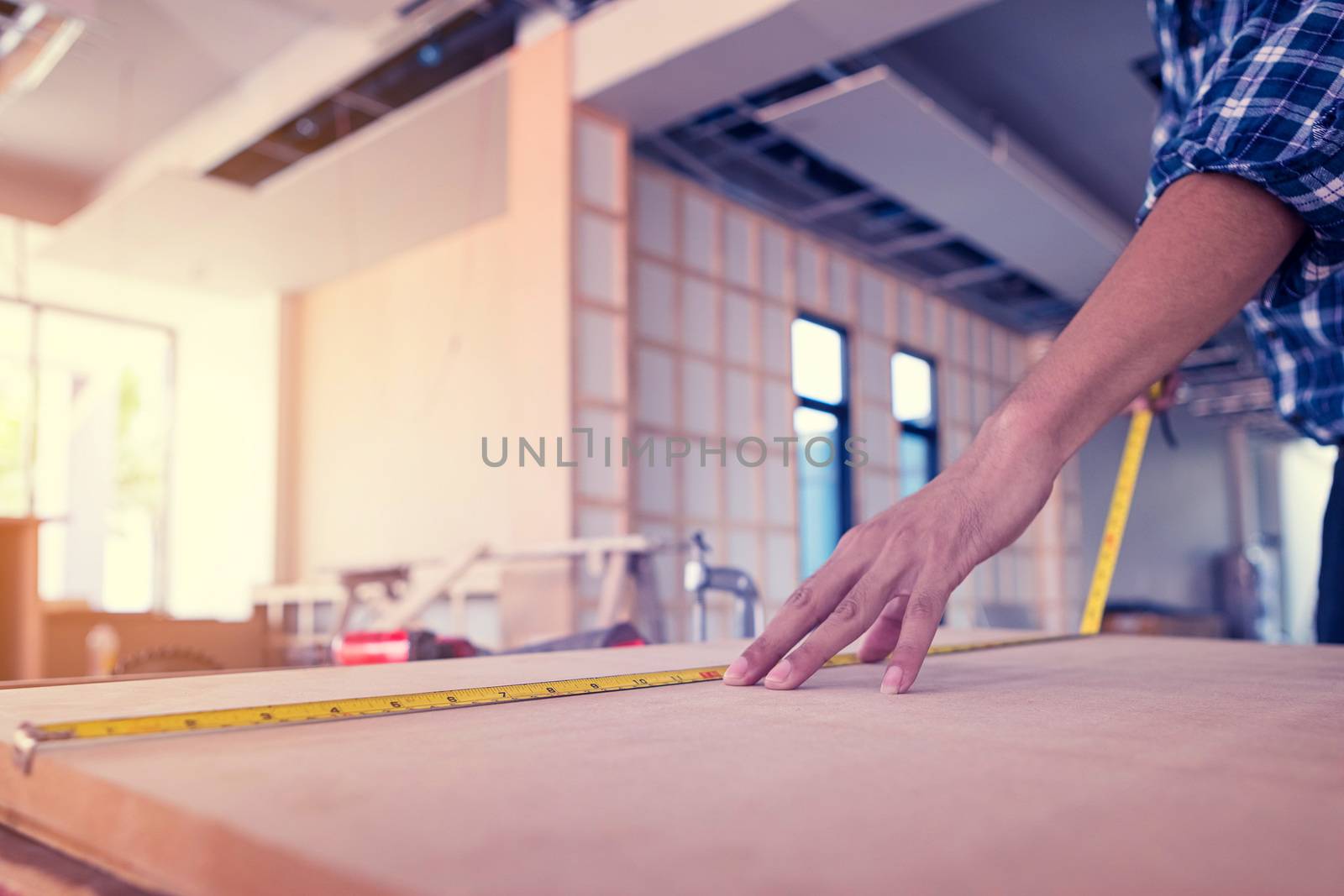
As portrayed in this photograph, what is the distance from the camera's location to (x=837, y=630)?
69 cm

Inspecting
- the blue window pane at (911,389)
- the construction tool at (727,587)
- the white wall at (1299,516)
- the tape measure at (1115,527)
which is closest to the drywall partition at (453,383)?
the construction tool at (727,587)

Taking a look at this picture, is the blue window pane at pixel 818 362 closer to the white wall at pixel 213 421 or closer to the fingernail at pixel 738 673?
the white wall at pixel 213 421

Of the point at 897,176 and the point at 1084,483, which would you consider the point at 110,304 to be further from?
the point at 1084,483

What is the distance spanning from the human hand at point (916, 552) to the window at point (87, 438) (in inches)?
300

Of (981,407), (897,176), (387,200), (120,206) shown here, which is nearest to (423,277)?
(387,200)

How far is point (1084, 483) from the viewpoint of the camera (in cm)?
874

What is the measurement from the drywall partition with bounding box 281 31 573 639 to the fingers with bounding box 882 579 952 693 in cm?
353

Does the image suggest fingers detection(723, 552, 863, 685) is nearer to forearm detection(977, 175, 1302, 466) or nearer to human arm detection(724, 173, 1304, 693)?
human arm detection(724, 173, 1304, 693)

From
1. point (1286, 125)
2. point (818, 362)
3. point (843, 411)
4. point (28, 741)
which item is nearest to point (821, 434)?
point (843, 411)

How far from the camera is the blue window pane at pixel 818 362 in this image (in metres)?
6.19

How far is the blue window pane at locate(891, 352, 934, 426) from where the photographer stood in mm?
7094

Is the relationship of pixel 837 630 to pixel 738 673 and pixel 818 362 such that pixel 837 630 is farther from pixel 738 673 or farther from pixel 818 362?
pixel 818 362

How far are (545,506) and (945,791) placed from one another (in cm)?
397

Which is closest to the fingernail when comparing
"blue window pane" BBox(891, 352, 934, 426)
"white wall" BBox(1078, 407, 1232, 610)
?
"blue window pane" BBox(891, 352, 934, 426)
